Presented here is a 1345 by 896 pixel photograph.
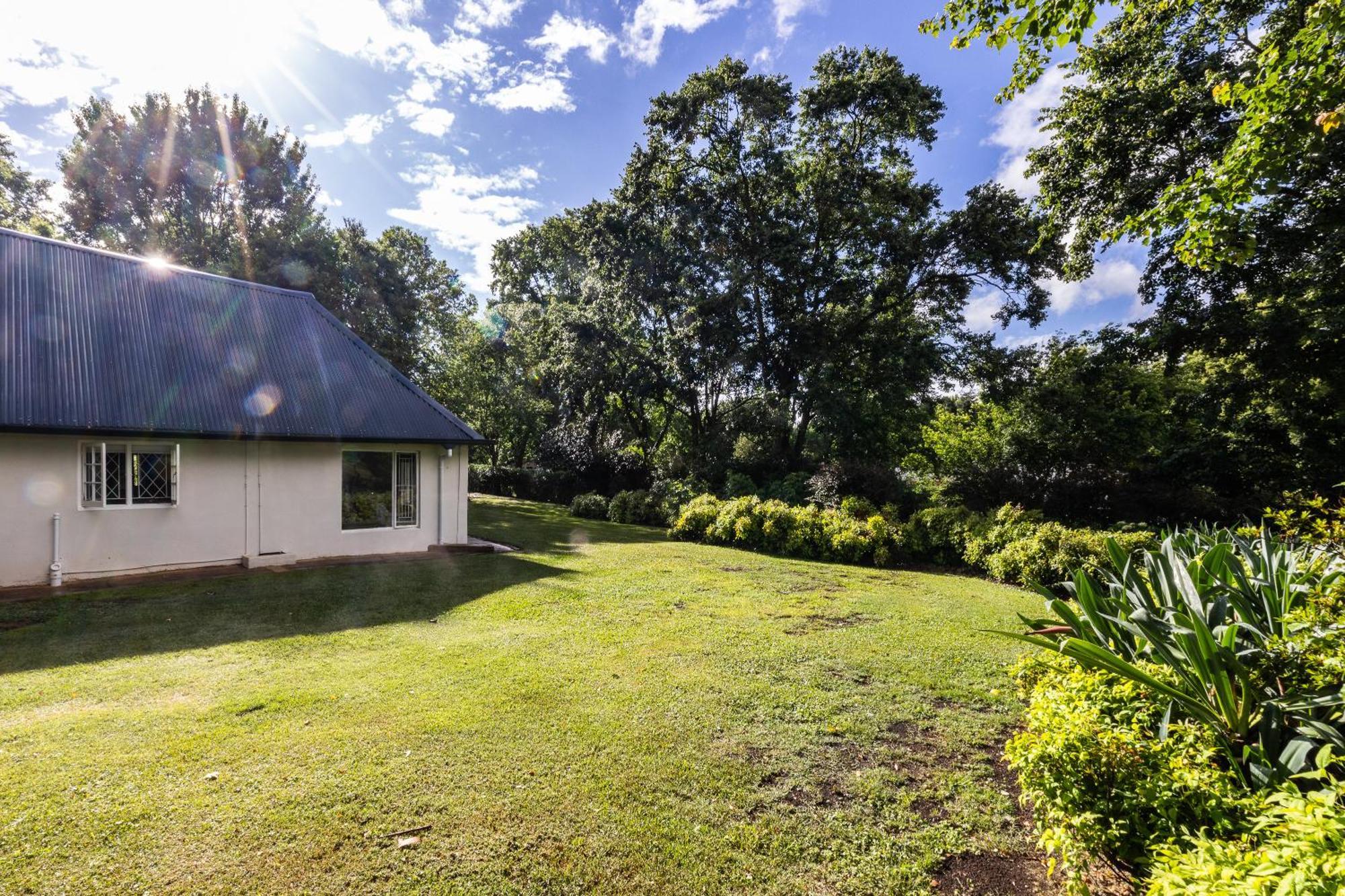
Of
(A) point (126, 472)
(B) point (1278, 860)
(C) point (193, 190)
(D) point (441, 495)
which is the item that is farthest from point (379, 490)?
(C) point (193, 190)

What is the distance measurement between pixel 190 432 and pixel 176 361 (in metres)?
1.99

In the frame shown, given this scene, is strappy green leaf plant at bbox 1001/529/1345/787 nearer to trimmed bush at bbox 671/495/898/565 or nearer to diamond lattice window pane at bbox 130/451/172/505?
trimmed bush at bbox 671/495/898/565

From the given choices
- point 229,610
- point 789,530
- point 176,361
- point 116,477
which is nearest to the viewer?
point 229,610

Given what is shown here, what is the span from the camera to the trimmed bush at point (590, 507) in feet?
65.5

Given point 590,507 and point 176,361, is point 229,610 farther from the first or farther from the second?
point 590,507

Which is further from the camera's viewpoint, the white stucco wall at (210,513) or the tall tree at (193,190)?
the tall tree at (193,190)

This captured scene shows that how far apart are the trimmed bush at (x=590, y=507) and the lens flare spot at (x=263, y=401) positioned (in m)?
10.9

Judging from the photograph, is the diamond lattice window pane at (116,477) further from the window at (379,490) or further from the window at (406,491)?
the window at (406,491)

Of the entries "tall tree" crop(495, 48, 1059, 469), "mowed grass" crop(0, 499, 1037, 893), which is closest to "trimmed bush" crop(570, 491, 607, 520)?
"tall tree" crop(495, 48, 1059, 469)

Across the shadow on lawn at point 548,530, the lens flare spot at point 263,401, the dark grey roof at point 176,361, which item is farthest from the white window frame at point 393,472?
the shadow on lawn at point 548,530

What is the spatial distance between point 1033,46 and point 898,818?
6941 mm

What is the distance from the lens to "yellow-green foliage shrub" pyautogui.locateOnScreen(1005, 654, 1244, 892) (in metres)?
2.23

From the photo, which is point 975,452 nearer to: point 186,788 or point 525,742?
point 525,742

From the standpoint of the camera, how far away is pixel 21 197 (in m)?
23.1
